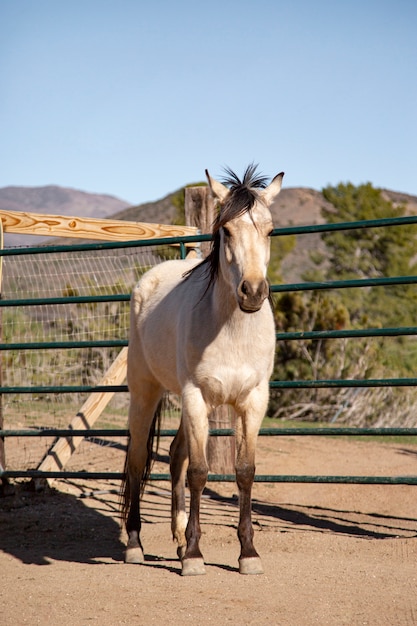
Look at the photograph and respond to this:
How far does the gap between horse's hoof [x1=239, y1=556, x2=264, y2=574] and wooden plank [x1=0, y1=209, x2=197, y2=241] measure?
3.00 meters

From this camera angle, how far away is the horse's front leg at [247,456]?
417cm

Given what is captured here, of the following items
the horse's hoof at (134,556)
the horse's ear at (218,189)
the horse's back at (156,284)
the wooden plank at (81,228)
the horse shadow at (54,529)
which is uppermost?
the horse's ear at (218,189)

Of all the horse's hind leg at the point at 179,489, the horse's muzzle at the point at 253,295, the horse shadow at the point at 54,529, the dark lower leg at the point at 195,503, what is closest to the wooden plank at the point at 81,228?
the horse's hind leg at the point at 179,489

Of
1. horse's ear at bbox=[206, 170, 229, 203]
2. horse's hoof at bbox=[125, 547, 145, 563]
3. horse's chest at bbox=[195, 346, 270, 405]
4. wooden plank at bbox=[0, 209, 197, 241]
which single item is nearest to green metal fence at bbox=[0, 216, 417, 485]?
wooden plank at bbox=[0, 209, 197, 241]

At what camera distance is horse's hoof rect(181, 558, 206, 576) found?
4059 mm

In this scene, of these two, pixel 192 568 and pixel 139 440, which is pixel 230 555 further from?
pixel 139 440

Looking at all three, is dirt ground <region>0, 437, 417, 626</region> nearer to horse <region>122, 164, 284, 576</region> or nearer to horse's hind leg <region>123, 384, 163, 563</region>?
horse <region>122, 164, 284, 576</region>

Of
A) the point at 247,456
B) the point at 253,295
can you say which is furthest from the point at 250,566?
the point at 253,295

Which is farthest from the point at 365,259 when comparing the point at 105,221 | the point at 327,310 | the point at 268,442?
the point at 105,221

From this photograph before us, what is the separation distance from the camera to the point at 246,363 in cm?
414

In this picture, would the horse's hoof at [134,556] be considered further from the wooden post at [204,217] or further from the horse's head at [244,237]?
the wooden post at [204,217]

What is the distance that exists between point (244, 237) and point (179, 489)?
1.79 m

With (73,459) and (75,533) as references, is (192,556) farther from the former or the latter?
(73,459)

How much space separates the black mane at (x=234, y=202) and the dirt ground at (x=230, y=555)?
1637 millimetres
